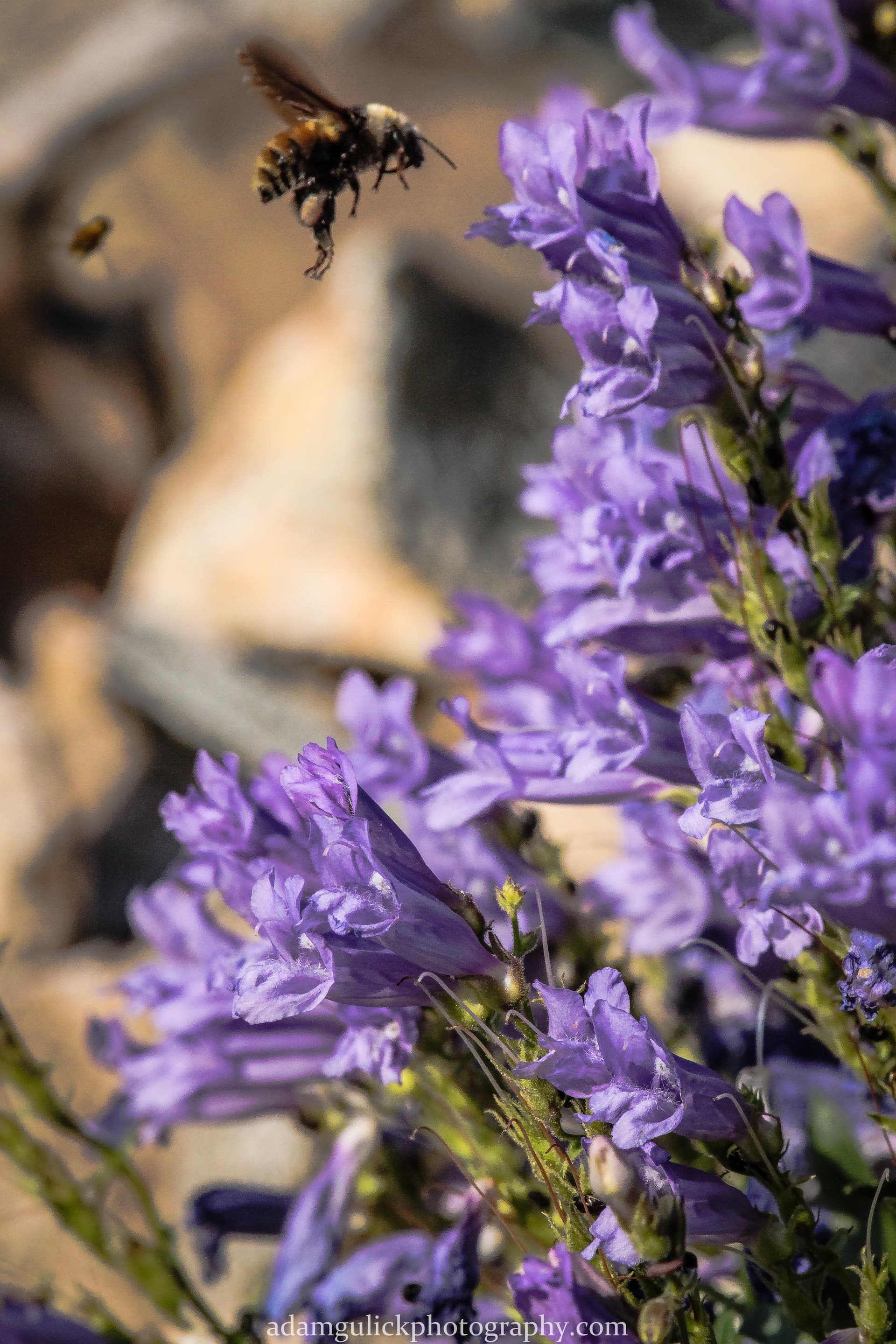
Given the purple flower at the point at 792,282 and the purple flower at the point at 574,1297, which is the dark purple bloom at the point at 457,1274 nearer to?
the purple flower at the point at 574,1297

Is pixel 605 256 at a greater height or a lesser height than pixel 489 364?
greater

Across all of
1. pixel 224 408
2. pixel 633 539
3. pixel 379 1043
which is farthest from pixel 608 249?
pixel 224 408

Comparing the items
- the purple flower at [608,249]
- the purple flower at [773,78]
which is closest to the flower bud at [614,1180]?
the purple flower at [608,249]

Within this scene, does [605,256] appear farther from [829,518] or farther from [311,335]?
[311,335]

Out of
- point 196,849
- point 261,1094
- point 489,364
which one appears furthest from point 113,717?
point 196,849

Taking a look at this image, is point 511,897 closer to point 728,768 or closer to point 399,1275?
point 728,768
